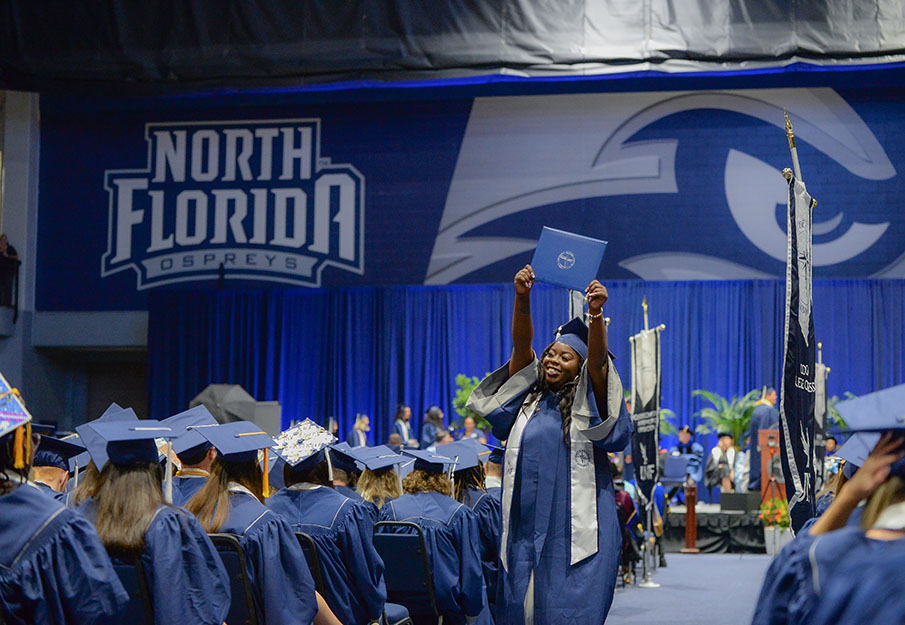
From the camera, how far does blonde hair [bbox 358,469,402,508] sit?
5.87m

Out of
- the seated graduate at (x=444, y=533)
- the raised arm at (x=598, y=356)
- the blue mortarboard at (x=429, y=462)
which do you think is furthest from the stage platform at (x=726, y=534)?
the raised arm at (x=598, y=356)

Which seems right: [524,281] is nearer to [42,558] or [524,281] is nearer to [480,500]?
[42,558]

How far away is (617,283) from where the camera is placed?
18.1 metres

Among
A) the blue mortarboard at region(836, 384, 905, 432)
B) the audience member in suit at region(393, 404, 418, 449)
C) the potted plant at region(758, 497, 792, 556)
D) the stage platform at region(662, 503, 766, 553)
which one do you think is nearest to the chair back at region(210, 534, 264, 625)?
the blue mortarboard at region(836, 384, 905, 432)

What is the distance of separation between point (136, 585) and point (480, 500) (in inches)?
101

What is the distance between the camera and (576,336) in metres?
4.02

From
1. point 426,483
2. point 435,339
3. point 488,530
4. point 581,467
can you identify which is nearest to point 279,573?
point 581,467

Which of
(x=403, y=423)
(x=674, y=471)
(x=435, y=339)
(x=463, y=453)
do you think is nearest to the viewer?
(x=463, y=453)

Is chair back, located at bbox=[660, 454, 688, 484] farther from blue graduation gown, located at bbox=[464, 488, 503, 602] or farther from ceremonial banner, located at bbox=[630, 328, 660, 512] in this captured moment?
blue graduation gown, located at bbox=[464, 488, 503, 602]

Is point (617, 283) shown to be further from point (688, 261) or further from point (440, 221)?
point (440, 221)

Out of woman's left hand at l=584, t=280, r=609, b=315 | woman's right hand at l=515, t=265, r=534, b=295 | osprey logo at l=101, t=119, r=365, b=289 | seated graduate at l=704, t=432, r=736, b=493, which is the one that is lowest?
seated graduate at l=704, t=432, r=736, b=493

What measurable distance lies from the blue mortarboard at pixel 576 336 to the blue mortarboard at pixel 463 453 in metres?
1.99

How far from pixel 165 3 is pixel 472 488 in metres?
14.0

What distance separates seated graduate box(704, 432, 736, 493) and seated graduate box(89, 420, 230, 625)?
502 inches
